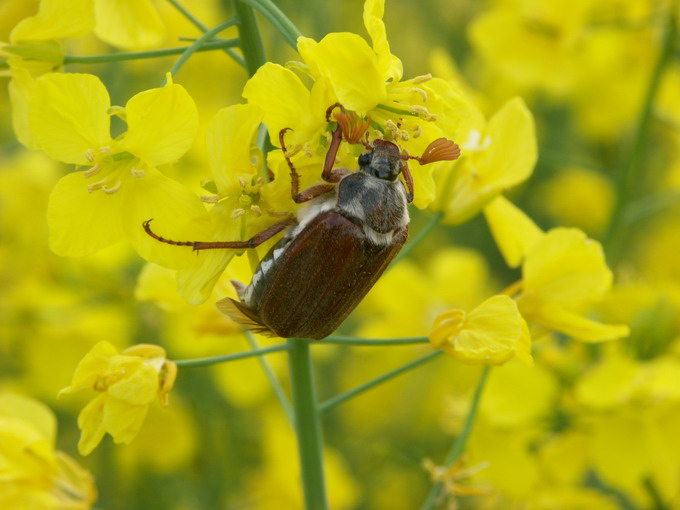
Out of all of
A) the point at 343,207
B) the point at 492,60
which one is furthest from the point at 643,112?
the point at 343,207

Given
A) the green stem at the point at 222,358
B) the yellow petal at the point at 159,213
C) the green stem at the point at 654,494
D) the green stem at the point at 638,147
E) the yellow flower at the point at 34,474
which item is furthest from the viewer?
the green stem at the point at 638,147

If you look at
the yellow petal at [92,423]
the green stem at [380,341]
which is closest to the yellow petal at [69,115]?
the yellow petal at [92,423]

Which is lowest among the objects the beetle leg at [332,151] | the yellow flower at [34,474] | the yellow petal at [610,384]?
the yellow petal at [610,384]

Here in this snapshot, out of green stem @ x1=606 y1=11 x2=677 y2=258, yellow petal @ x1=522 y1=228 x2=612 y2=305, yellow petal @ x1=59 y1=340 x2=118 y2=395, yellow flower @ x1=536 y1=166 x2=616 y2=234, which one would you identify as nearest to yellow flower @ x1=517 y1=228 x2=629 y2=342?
yellow petal @ x1=522 y1=228 x2=612 y2=305

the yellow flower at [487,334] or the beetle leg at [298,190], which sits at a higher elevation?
the beetle leg at [298,190]

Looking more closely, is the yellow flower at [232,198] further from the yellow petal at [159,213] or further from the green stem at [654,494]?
the green stem at [654,494]

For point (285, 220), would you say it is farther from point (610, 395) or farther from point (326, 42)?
point (610, 395)

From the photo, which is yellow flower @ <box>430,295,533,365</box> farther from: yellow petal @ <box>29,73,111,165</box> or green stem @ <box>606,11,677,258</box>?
green stem @ <box>606,11,677,258</box>
